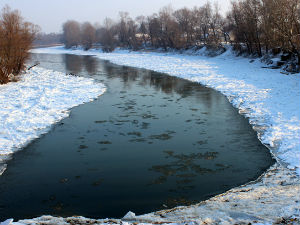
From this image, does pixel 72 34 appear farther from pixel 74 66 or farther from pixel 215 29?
pixel 74 66

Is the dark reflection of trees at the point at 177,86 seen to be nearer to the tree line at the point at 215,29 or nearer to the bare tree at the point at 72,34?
the tree line at the point at 215,29

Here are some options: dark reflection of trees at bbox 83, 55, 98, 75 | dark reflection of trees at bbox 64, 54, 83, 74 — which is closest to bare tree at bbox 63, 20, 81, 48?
dark reflection of trees at bbox 64, 54, 83, 74

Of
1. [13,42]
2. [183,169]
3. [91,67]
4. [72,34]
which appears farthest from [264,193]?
[72,34]

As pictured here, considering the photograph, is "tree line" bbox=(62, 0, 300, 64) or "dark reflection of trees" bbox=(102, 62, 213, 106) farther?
"tree line" bbox=(62, 0, 300, 64)

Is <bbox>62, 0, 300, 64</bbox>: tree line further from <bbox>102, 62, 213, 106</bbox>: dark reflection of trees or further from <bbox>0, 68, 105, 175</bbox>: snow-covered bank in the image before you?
<bbox>0, 68, 105, 175</bbox>: snow-covered bank

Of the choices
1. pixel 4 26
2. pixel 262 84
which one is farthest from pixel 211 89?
pixel 4 26

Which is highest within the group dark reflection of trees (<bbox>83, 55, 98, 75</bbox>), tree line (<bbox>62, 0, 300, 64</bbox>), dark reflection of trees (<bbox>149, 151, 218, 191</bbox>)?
tree line (<bbox>62, 0, 300, 64</bbox>)

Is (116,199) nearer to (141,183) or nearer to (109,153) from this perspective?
(141,183)

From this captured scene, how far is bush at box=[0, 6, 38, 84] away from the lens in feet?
82.6

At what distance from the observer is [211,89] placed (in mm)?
20750

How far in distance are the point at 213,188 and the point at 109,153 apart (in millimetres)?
3678

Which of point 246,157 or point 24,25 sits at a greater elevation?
point 24,25

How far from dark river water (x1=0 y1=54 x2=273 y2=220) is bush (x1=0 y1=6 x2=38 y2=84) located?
1354 cm

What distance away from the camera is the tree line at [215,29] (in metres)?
26.2
